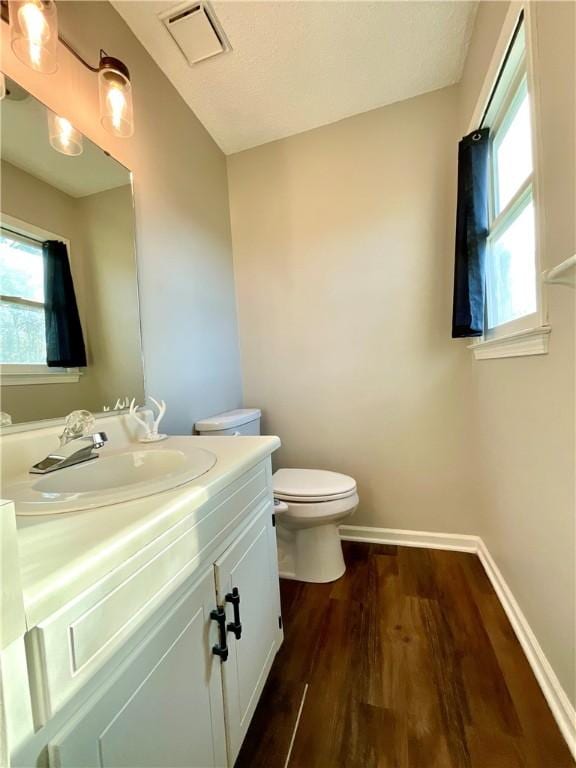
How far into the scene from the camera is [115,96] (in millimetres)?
1092

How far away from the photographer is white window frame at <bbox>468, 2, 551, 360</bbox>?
2.98 ft

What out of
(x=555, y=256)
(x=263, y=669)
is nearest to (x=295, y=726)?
(x=263, y=669)

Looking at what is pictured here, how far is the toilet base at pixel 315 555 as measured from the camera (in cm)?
155

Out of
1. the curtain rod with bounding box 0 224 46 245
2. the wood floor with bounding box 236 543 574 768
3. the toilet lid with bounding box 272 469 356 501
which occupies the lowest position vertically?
the wood floor with bounding box 236 543 574 768

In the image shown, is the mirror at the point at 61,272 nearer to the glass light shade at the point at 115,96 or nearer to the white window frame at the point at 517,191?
the glass light shade at the point at 115,96

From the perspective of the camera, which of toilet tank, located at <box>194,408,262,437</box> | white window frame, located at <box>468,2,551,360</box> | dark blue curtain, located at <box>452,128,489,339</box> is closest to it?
white window frame, located at <box>468,2,551,360</box>

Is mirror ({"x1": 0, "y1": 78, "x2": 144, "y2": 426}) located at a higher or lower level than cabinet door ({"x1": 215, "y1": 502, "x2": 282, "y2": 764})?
higher

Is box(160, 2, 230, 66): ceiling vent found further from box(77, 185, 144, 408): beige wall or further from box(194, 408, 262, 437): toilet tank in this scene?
box(194, 408, 262, 437): toilet tank

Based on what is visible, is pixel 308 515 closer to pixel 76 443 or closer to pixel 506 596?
pixel 506 596

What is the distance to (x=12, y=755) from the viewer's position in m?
0.30

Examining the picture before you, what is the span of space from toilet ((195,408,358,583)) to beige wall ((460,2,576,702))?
2.23 feet

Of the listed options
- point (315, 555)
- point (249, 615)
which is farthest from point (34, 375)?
point (315, 555)

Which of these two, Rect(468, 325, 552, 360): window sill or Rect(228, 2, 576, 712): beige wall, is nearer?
Rect(468, 325, 552, 360): window sill

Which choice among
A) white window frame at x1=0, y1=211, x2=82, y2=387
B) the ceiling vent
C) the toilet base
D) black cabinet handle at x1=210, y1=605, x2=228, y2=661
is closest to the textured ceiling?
the ceiling vent
